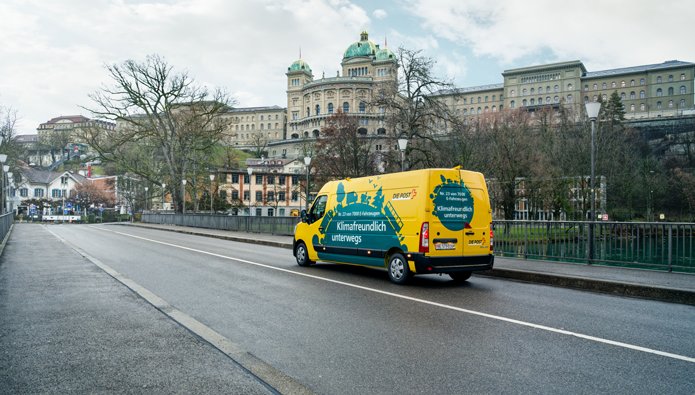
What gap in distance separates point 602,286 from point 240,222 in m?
23.6

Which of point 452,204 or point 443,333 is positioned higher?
point 452,204

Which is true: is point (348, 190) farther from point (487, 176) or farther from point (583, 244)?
point (487, 176)

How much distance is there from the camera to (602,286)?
9.10 metres

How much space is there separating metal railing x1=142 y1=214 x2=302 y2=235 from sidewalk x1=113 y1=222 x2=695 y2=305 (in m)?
13.1

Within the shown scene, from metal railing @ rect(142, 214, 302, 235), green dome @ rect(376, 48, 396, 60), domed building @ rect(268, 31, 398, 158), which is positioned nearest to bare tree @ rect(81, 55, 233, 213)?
metal railing @ rect(142, 214, 302, 235)

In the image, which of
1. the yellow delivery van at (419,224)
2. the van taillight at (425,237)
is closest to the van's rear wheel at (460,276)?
the yellow delivery van at (419,224)

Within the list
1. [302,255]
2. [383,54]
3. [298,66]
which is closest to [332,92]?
[383,54]

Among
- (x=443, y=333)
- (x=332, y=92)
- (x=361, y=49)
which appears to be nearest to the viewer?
(x=443, y=333)

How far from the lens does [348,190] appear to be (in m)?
11.0

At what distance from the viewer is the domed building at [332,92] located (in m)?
131

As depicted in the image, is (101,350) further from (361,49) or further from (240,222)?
(361,49)

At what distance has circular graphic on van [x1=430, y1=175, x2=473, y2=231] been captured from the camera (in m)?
9.03

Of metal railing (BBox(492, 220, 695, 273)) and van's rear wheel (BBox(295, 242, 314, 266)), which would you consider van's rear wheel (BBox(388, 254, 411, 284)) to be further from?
metal railing (BBox(492, 220, 695, 273))

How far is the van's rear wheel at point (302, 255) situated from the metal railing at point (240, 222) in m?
9.89
